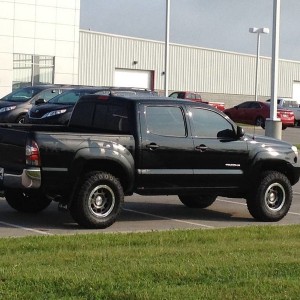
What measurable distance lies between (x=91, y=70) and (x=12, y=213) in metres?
51.0

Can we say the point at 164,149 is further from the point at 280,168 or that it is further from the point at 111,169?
the point at 280,168

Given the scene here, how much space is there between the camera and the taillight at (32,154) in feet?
39.0

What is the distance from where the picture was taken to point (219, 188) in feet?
44.5

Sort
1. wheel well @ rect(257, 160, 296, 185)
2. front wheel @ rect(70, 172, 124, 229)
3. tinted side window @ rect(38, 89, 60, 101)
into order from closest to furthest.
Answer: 1. front wheel @ rect(70, 172, 124, 229)
2. wheel well @ rect(257, 160, 296, 185)
3. tinted side window @ rect(38, 89, 60, 101)

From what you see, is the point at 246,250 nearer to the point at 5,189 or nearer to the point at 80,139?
the point at 80,139

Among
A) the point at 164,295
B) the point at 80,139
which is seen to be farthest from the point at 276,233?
the point at 164,295

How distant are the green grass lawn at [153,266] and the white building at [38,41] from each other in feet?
142

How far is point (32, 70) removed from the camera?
55312 millimetres

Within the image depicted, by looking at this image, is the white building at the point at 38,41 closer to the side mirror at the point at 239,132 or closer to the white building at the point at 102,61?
the white building at the point at 102,61

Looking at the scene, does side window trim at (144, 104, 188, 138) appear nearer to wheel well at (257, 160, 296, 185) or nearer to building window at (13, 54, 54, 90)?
wheel well at (257, 160, 296, 185)

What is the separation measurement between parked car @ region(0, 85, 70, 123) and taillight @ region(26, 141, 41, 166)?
17598 mm

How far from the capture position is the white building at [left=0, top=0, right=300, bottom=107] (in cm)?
5388

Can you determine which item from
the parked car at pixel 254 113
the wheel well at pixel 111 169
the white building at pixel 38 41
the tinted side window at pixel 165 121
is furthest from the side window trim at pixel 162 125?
the white building at pixel 38 41

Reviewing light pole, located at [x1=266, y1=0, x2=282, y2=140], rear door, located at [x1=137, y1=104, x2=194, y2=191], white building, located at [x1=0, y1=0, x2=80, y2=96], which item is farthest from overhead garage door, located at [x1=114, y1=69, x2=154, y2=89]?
rear door, located at [x1=137, y1=104, x2=194, y2=191]
